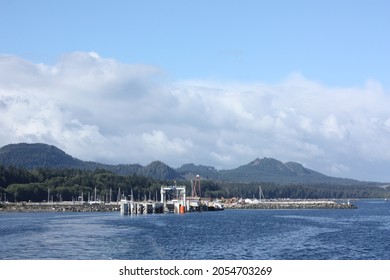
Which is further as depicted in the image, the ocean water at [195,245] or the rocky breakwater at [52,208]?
the rocky breakwater at [52,208]

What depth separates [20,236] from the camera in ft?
236

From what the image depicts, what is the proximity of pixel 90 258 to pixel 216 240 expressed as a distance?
2102 cm

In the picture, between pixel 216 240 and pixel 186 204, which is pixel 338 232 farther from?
pixel 186 204

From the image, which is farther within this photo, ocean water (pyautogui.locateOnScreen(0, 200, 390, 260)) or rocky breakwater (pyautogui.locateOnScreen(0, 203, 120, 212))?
rocky breakwater (pyautogui.locateOnScreen(0, 203, 120, 212))

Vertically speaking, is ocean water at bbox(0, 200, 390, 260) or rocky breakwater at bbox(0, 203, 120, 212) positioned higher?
rocky breakwater at bbox(0, 203, 120, 212)

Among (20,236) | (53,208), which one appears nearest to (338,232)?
(20,236)

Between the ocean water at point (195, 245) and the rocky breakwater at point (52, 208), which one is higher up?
the rocky breakwater at point (52, 208)

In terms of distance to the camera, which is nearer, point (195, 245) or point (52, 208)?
point (195, 245)

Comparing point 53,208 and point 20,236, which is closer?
point 20,236

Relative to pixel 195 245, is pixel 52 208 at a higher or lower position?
higher
